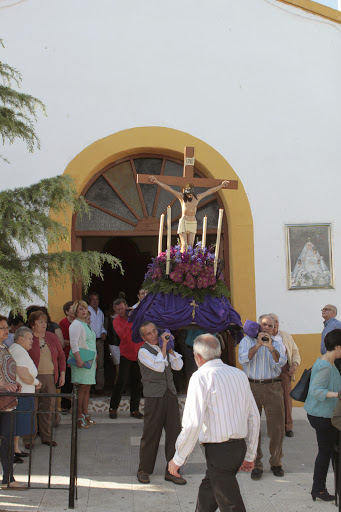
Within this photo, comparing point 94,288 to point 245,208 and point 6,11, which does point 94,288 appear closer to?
point 245,208

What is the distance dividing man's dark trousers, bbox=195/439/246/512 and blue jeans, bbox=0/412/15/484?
2.25m

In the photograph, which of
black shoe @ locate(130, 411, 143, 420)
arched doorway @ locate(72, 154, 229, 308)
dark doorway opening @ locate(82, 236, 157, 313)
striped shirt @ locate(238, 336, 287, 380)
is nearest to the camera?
striped shirt @ locate(238, 336, 287, 380)

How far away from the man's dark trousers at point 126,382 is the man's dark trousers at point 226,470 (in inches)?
181

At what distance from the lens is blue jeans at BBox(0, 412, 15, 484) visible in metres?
5.76

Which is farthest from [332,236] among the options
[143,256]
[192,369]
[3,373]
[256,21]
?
[3,373]

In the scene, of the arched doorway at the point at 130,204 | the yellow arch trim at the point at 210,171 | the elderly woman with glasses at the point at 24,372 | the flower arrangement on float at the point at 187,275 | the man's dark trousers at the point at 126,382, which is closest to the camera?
the elderly woman with glasses at the point at 24,372

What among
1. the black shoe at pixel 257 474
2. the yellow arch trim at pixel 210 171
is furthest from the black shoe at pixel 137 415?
the black shoe at pixel 257 474

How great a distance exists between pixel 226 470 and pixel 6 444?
8.69 feet

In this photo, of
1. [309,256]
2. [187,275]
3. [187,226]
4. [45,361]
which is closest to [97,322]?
[45,361]

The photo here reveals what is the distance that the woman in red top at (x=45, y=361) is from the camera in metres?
7.46

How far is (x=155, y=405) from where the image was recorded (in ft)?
20.2

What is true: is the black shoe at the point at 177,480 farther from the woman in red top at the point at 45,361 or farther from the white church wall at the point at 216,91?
the white church wall at the point at 216,91

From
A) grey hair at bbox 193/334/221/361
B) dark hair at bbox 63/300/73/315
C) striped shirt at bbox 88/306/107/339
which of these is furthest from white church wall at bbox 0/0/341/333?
grey hair at bbox 193/334/221/361

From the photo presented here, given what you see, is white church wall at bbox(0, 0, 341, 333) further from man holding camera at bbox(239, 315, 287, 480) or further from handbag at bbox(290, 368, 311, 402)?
handbag at bbox(290, 368, 311, 402)
